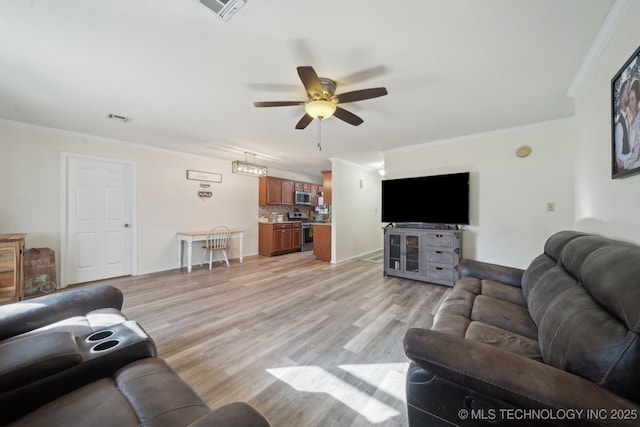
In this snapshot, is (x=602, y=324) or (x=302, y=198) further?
(x=302, y=198)

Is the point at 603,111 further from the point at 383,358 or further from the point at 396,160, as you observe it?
the point at 396,160

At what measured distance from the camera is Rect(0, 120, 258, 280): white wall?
3279mm

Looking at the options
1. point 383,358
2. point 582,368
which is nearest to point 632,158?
point 582,368

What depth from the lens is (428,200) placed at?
3973mm

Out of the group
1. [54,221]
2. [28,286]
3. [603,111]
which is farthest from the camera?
[54,221]

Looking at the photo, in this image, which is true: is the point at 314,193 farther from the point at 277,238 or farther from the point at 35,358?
the point at 35,358

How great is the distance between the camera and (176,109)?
286cm

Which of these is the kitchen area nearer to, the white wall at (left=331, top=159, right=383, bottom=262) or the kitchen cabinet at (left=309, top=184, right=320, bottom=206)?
the kitchen cabinet at (left=309, top=184, right=320, bottom=206)

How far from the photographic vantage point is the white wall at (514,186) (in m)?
3.19

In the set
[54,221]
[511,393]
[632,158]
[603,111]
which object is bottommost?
[511,393]

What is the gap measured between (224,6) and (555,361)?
241 centimetres

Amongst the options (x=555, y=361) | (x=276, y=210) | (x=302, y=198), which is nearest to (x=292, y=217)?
(x=276, y=210)

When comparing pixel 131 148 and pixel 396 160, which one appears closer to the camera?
pixel 131 148

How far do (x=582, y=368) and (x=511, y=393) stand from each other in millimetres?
258
